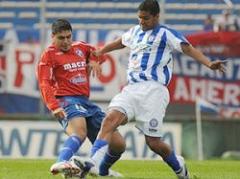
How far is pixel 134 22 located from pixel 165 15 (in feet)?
4.58

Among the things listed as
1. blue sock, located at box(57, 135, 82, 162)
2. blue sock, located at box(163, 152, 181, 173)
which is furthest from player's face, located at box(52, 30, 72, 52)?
blue sock, located at box(163, 152, 181, 173)

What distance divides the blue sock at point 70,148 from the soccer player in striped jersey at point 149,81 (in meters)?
0.53

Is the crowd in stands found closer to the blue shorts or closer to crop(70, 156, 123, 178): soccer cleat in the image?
the blue shorts

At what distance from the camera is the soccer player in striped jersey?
10.6 meters

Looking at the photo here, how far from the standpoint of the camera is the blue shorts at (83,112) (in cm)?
1130

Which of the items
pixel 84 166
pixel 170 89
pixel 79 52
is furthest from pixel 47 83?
pixel 170 89

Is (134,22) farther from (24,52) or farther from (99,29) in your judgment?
(24,52)

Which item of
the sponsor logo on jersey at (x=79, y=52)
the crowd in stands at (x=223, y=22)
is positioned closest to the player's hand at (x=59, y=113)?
the sponsor logo on jersey at (x=79, y=52)

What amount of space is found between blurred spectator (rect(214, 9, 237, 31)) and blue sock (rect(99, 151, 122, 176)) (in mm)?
10029

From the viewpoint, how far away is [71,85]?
11.6m

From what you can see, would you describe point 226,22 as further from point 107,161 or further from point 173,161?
point 173,161

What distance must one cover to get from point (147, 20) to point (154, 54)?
41 cm

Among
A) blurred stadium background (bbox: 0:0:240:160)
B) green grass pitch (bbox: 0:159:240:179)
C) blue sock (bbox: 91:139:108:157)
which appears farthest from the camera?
blurred stadium background (bbox: 0:0:240:160)

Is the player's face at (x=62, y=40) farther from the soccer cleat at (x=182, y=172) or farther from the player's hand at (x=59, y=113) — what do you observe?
the soccer cleat at (x=182, y=172)
